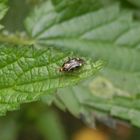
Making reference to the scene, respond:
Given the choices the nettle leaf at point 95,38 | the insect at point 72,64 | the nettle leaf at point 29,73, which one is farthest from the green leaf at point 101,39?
the nettle leaf at point 29,73

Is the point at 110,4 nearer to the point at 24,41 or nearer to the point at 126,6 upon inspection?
the point at 126,6

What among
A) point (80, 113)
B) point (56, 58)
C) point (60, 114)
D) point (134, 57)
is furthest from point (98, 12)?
point (60, 114)

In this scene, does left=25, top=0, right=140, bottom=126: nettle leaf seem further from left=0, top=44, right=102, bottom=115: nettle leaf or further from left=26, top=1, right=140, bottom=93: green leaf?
left=0, top=44, right=102, bottom=115: nettle leaf

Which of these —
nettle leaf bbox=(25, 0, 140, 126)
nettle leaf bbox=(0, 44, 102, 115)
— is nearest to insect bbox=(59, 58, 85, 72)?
nettle leaf bbox=(0, 44, 102, 115)

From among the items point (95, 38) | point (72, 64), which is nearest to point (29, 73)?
point (72, 64)

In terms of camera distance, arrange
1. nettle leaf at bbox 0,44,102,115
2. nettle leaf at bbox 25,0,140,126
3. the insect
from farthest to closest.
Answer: nettle leaf at bbox 25,0,140,126, the insect, nettle leaf at bbox 0,44,102,115

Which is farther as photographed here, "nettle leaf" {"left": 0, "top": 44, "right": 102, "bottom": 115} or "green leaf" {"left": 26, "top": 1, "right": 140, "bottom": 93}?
"green leaf" {"left": 26, "top": 1, "right": 140, "bottom": 93}

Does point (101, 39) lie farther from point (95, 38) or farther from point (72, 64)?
point (72, 64)
